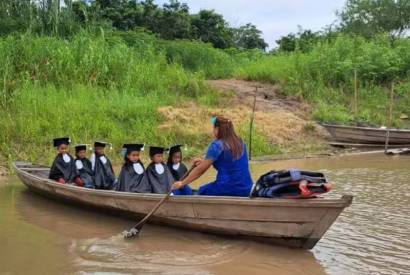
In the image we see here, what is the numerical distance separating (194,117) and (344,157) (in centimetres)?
417

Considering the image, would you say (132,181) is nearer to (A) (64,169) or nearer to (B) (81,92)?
(A) (64,169)

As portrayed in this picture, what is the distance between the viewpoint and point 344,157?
15141 millimetres

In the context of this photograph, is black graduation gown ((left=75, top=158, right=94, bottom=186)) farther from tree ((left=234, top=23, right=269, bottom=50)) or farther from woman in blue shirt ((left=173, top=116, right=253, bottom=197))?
tree ((left=234, top=23, right=269, bottom=50))

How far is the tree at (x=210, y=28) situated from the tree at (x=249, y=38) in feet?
18.7

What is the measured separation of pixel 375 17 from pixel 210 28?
355 inches

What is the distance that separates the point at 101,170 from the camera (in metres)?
8.94

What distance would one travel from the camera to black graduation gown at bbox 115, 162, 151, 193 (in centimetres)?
779

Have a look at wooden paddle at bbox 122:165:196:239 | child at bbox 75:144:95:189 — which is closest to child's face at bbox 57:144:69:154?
child at bbox 75:144:95:189

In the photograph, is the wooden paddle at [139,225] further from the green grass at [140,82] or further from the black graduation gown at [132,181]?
the green grass at [140,82]

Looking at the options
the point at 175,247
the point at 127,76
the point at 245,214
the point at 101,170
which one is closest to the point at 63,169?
the point at 101,170

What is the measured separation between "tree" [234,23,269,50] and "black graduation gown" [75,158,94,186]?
29.9 meters

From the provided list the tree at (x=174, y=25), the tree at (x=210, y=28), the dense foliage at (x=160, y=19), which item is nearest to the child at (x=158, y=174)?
the dense foliage at (x=160, y=19)

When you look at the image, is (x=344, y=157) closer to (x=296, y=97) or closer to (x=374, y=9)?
(x=296, y=97)

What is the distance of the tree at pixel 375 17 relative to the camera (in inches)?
1179
